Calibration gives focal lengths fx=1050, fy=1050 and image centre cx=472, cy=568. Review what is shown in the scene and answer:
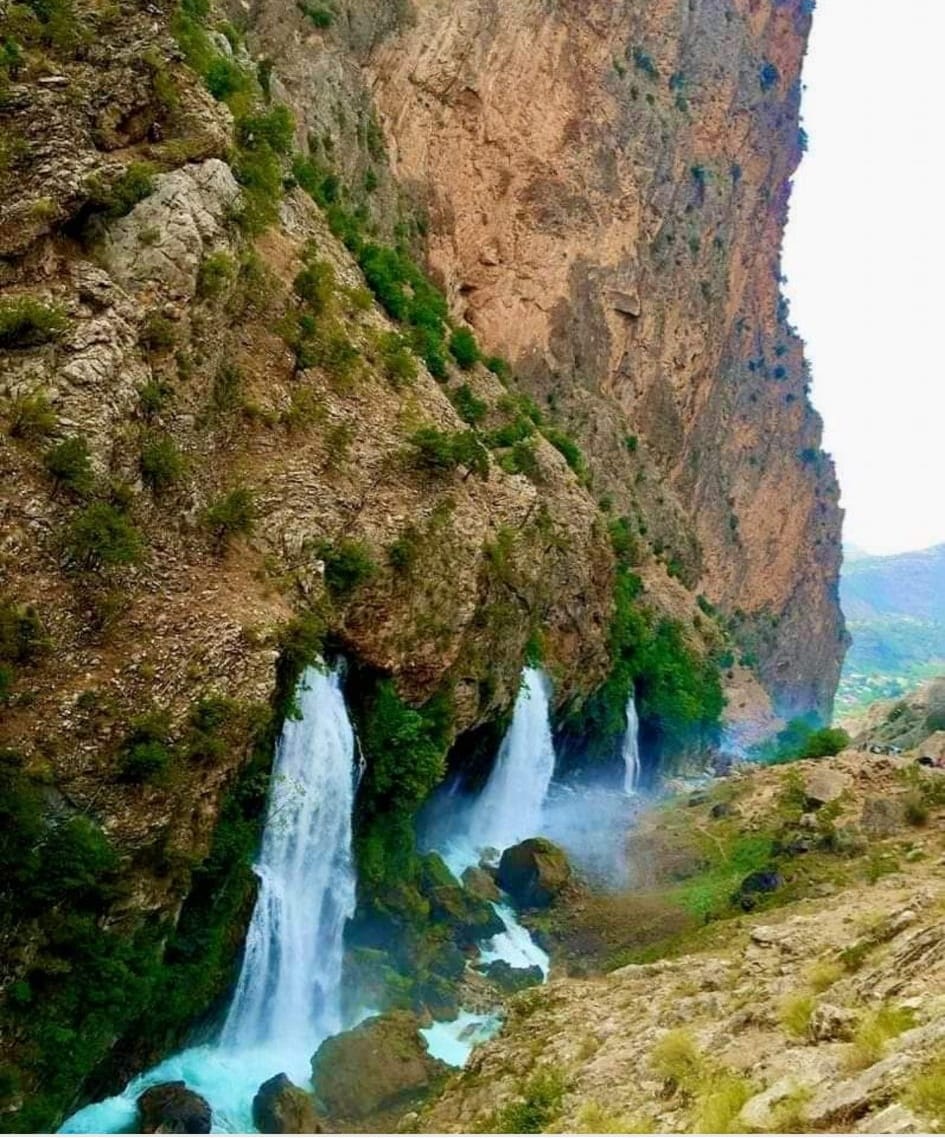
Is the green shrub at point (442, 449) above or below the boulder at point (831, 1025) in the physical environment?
above

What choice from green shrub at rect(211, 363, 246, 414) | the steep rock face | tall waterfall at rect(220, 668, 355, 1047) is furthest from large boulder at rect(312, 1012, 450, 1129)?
the steep rock face

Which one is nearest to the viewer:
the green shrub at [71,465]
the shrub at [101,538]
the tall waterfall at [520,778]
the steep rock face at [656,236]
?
the shrub at [101,538]

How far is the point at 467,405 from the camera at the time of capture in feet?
129

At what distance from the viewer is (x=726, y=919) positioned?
27.0m

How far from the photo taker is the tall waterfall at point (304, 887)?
22562 millimetres

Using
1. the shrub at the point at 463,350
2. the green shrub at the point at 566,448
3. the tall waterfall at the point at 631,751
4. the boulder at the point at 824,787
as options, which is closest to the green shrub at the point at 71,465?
the shrub at the point at 463,350

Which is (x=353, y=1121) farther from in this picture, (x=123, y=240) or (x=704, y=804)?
(x=704, y=804)

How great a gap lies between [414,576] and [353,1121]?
12.8 m

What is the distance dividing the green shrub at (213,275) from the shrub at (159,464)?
4.43m

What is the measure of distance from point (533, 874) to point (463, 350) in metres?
21.8

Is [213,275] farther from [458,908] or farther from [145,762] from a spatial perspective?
[458,908]

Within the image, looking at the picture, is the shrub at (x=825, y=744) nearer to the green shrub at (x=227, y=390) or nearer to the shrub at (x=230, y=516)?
the shrub at (x=230, y=516)

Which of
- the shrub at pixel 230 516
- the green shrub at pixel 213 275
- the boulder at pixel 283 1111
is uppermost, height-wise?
the green shrub at pixel 213 275

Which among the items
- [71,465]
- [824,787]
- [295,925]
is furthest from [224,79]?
[824,787]
